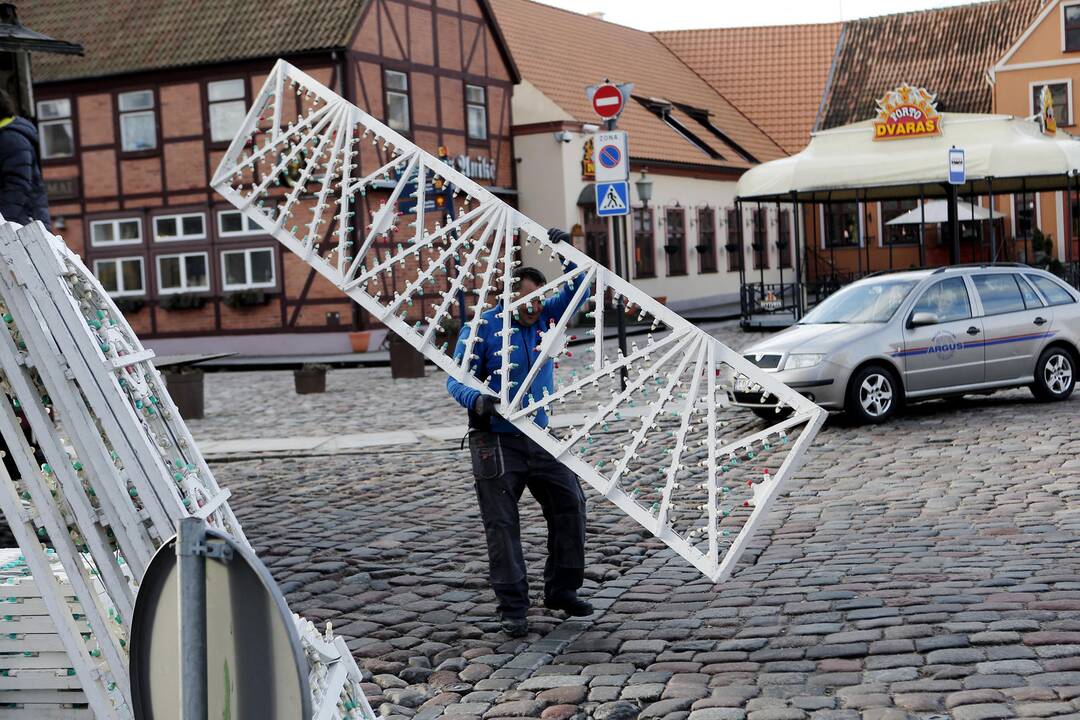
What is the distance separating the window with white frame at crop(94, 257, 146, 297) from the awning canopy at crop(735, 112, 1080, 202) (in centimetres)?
1443

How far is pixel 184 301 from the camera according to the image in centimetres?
3250

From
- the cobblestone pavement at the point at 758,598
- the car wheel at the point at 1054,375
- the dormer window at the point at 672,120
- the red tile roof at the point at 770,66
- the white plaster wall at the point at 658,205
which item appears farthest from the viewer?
the red tile roof at the point at 770,66

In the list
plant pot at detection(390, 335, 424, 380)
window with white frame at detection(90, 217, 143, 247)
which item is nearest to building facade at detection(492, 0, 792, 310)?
window with white frame at detection(90, 217, 143, 247)

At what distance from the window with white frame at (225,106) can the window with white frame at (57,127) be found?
3.93m

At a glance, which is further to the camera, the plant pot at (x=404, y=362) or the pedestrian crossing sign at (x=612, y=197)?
the plant pot at (x=404, y=362)

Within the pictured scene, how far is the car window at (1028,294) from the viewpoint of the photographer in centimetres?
1520

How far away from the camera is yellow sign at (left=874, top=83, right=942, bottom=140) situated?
88.8 ft

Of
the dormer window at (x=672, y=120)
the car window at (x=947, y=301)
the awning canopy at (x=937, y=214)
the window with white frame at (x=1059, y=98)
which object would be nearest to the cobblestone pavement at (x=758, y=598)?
the car window at (x=947, y=301)

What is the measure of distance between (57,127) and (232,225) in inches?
209

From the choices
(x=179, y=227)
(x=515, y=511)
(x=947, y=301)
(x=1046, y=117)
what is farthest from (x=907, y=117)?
(x=515, y=511)

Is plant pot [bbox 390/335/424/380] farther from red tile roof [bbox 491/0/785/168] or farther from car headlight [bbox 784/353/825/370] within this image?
red tile roof [bbox 491/0/785/168]

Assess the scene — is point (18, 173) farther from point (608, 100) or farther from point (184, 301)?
point (184, 301)

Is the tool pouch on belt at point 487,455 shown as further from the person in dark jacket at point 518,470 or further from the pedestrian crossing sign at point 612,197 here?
the pedestrian crossing sign at point 612,197

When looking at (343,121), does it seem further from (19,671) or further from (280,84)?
(19,671)
